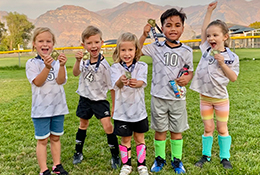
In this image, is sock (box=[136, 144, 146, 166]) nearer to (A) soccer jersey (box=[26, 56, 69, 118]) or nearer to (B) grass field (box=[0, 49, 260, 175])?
(B) grass field (box=[0, 49, 260, 175])

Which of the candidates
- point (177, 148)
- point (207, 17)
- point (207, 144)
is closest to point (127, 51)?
point (207, 17)

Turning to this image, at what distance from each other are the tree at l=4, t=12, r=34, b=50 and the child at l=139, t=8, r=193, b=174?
51727mm

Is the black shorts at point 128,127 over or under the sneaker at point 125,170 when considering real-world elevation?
over

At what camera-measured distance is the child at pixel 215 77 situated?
277cm

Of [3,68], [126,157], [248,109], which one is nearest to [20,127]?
[126,157]

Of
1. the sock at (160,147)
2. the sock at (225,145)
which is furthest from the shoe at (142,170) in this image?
the sock at (225,145)

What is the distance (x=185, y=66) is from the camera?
8.95 feet

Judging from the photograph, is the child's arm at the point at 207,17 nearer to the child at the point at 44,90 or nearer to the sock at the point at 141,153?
the sock at the point at 141,153

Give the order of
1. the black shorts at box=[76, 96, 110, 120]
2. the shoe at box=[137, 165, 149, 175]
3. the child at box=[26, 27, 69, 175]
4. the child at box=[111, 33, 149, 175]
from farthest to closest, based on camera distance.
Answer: the black shorts at box=[76, 96, 110, 120] → the shoe at box=[137, 165, 149, 175] → the child at box=[111, 33, 149, 175] → the child at box=[26, 27, 69, 175]

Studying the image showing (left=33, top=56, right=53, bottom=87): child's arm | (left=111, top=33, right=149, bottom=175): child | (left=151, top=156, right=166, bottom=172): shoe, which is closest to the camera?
(left=33, top=56, right=53, bottom=87): child's arm

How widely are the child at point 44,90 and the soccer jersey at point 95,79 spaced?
33cm

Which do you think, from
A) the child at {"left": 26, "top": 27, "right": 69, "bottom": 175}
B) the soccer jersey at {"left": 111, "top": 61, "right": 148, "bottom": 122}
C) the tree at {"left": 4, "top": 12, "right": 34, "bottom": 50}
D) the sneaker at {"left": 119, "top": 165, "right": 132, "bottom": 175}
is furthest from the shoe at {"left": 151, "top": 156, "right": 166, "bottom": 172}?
the tree at {"left": 4, "top": 12, "right": 34, "bottom": 50}

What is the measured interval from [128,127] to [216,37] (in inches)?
57.4

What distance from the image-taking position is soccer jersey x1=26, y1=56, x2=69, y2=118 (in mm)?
2534
